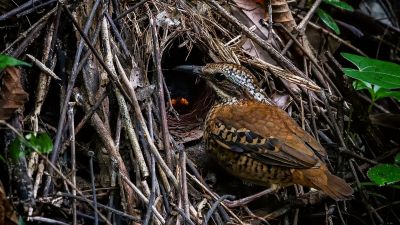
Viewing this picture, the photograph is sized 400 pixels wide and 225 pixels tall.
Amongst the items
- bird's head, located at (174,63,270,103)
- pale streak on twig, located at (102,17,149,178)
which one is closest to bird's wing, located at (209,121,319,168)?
bird's head, located at (174,63,270,103)

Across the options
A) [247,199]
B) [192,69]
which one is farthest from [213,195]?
[192,69]

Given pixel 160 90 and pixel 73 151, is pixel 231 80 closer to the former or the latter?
pixel 160 90

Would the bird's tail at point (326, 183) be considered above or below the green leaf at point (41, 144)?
below

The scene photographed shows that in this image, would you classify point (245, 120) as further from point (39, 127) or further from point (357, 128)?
point (39, 127)

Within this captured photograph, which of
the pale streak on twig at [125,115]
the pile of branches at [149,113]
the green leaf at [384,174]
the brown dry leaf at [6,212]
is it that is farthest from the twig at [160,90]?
the green leaf at [384,174]

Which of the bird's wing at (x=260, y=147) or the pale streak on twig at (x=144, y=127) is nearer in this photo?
the pale streak on twig at (x=144, y=127)

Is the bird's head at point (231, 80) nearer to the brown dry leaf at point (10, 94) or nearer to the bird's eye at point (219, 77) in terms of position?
the bird's eye at point (219, 77)

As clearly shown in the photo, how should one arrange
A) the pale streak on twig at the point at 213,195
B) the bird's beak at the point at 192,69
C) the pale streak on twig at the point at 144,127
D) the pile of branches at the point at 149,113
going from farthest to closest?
1. the bird's beak at the point at 192,69
2. the pale streak on twig at the point at 213,195
3. the pale streak on twig at the point at 144,127
4. the pile of branches at the point at 149,113

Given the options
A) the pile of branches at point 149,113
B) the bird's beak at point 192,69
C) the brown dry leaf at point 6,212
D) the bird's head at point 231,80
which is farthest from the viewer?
the bird's beak at point 192,69
